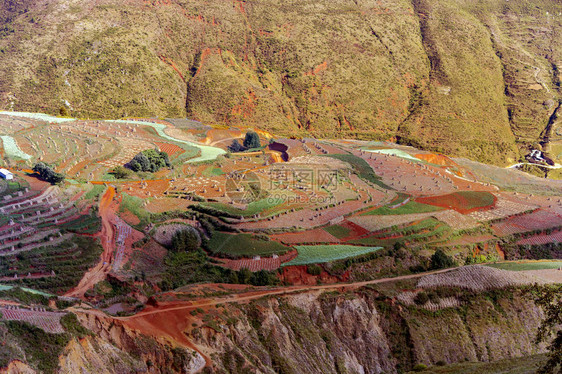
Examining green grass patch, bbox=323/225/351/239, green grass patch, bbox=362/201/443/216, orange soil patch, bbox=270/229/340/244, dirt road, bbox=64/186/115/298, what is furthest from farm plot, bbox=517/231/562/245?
dirt road, bbox=64/186/115/298

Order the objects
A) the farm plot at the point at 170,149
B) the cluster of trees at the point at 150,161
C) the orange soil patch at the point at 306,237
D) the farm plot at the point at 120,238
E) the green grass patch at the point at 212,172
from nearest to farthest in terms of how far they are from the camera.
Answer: the farm plot at the point at 120,238, the orange soil patch at the point at 306,237, the cluster of trees at the point at 150,161, the green grass patch at the point at 212,172, the farm plot at the point at 170,149

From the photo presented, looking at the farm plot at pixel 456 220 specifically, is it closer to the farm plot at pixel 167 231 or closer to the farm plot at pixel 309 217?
the farm plot at pixel 309 217

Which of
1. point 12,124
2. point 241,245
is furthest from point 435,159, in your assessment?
point 12,124

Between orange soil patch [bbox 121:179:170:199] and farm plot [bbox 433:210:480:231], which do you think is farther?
orange soil patch [bbox 121:179:170:199]

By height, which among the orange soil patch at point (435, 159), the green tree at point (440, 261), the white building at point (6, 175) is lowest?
the white building at point (6, 175)

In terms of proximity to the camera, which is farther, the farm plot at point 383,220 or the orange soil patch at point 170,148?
the orange soil patch at point 170,148

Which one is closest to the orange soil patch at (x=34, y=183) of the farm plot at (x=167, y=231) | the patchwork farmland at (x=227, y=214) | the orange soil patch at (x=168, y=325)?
the patchwork farmland at (x=227, y=214)

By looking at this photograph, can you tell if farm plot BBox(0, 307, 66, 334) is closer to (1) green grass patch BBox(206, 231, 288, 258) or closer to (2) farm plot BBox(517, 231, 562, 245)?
(1) green grass patch BBox(206, 231, 288, 258)

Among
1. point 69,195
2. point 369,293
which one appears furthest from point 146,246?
point 369,293

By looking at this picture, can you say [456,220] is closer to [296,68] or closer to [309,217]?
[309,217]
